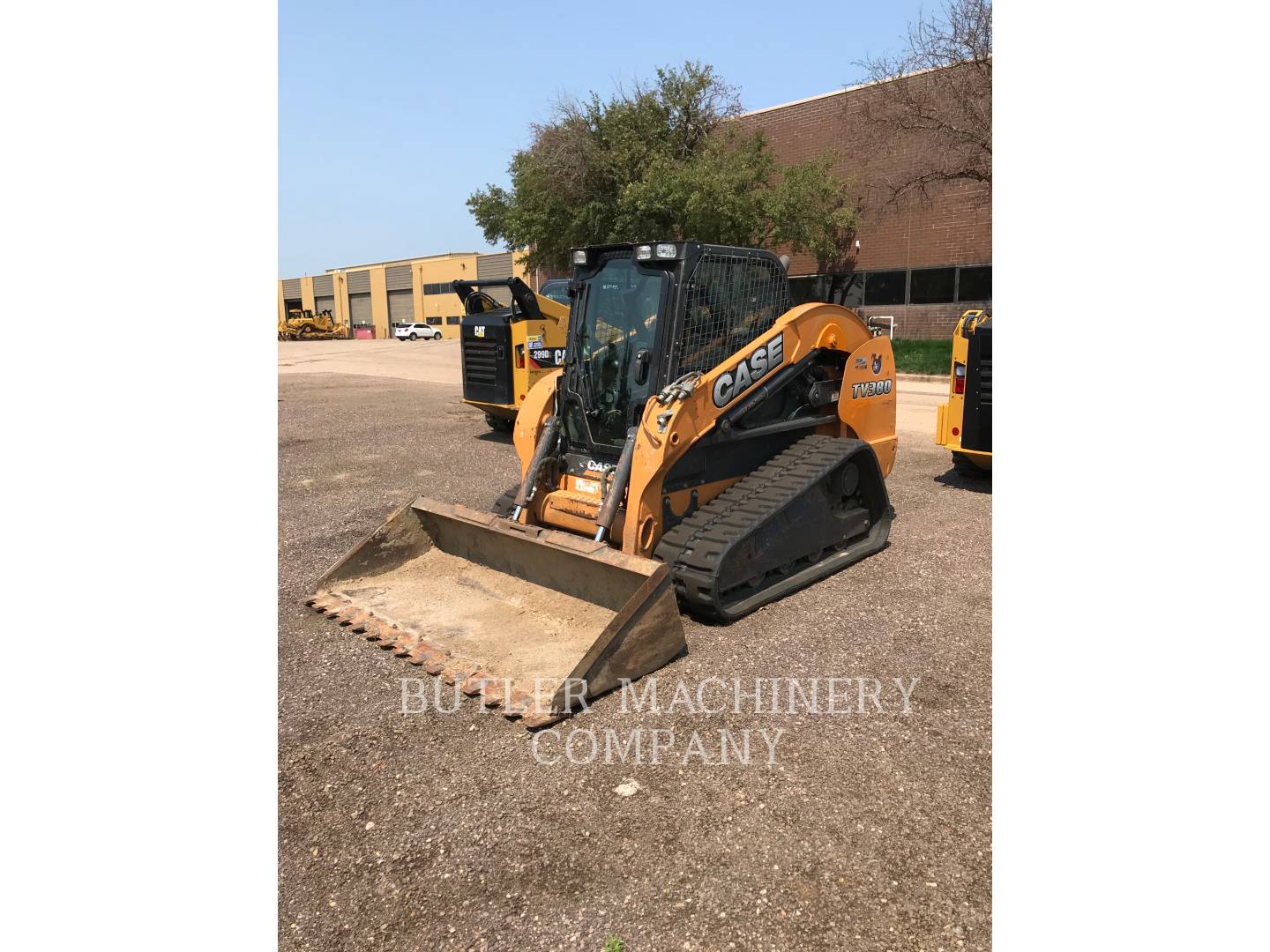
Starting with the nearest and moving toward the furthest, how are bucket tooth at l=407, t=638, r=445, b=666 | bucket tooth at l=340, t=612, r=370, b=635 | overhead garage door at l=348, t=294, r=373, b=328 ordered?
1. bucket tooth at l=407, t=638, r=445, b=666
2. bucket tooth at l=340, t=612, r=370, b=635
3. overhead garage door at l=348, t=294, r=373, b=328

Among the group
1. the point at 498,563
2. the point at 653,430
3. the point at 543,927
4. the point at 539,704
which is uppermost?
the point at 653,430

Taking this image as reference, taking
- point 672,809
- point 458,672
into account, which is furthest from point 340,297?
point 672,809

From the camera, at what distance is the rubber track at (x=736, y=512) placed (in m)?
5.10

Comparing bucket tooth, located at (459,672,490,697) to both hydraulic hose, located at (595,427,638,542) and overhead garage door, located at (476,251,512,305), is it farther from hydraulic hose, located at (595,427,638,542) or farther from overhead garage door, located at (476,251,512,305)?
overhead garage door, located at (476,251,512,305)

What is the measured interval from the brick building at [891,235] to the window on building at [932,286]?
0.08 feet

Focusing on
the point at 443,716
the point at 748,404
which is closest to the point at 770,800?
the point at 443,716

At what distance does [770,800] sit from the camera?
3.49m

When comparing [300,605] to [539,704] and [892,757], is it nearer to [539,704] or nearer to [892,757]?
[539,704]

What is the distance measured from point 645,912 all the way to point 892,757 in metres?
1.43

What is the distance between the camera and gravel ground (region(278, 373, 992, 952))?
113 inches

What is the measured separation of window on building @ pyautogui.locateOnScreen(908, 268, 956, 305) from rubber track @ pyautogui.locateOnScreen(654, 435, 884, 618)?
63.0 feet

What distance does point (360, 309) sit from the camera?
6944 cm

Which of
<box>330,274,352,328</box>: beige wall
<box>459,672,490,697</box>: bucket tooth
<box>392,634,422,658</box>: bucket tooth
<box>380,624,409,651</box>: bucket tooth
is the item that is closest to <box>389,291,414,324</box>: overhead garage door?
<box>330,274,352,328</box>: beige wall

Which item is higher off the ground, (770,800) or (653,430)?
(653,430)
